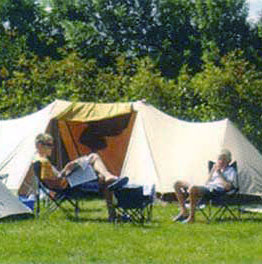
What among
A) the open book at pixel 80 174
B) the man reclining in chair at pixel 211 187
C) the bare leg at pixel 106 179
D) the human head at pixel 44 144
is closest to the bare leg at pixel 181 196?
the man reclining in chair at pixel 211 187

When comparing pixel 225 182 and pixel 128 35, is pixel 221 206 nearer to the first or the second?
pixel 225 182

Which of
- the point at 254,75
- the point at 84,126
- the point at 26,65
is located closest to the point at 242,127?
the point at 254,75

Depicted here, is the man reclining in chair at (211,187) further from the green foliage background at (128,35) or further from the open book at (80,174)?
the green foliage background at (128,35)

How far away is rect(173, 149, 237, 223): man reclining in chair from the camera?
10.8 meters

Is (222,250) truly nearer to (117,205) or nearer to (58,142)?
(117,205)

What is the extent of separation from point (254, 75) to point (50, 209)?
6354 mm

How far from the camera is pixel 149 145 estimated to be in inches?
522

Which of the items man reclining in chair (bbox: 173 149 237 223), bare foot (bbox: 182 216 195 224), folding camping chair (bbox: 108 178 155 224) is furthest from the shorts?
folding camping chair (bbox: 108 178 155 224)

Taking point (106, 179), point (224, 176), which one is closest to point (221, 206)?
point (224, 176)

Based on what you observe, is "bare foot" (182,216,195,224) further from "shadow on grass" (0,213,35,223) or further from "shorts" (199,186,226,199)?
"shadow on grass" (0,213,35,223)

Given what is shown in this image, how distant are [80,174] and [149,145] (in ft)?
9.23

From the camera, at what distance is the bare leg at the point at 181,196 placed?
430 inches

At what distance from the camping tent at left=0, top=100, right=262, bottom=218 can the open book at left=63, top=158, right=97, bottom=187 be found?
7.32ft

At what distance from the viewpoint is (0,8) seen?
2373 cm
